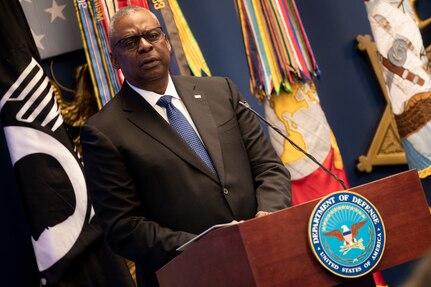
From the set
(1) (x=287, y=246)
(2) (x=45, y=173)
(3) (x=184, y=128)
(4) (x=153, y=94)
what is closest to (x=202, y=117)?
(3) (x=184, y=128)

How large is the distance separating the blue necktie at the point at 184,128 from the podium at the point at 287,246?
→ 1.85 ft

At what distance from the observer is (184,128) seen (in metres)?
2.72

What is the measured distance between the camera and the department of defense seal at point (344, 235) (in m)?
1.99

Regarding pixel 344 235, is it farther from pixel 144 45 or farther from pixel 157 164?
pixel 144 45

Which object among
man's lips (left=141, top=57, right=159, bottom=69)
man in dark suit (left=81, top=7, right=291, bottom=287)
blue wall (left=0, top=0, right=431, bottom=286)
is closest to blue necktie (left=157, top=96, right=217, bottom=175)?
man in dark suit (left=81, top=7, right=291, bottom=287)

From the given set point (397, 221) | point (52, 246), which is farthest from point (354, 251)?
point (52, 246)

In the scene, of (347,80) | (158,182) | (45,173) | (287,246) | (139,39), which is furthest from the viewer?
(347,80)

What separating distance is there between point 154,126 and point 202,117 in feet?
0.59

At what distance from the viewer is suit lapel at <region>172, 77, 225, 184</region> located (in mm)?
2682

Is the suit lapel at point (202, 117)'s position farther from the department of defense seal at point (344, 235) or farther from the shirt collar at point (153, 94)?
the department of defense seal at point (344, 235)

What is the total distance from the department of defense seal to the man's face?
3.19ft

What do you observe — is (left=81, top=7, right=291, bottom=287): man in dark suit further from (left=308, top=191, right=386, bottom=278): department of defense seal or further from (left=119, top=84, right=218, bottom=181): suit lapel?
(left=308, top=191, right=386, bottom=278): department of defense seal

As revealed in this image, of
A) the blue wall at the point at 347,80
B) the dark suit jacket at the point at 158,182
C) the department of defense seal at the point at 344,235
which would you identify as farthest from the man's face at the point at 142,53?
the blue wall at the point at 347,80

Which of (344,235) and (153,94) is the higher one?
(153,94)
